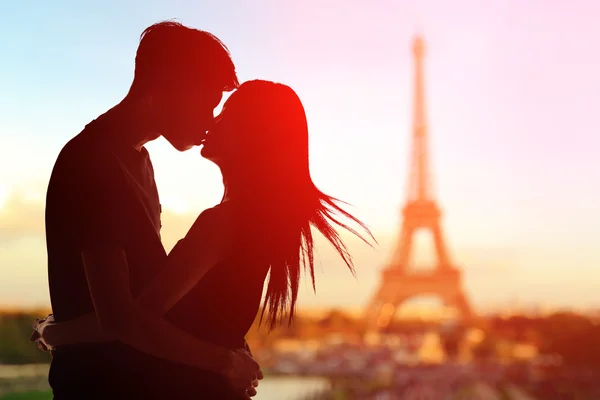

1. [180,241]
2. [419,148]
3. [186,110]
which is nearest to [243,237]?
[180,241]

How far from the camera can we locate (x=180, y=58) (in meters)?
0.84

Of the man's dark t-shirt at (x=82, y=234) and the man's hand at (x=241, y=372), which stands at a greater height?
the man's dark t-shirt at (x=82, y=234)

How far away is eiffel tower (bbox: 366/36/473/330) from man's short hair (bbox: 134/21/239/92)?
10.5 m

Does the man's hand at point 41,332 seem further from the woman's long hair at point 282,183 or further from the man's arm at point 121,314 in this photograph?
the woman's long hair at point 282,183

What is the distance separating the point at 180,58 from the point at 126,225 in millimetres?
213

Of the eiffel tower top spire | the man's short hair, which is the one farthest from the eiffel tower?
the man's short hair

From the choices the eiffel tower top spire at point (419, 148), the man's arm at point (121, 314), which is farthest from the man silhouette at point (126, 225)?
the eiffel tower top spire at point (419, 148)

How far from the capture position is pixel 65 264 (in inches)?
30.9

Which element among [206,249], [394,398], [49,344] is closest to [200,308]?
[206,249]

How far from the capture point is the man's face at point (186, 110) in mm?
845

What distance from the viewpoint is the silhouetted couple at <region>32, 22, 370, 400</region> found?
74cm

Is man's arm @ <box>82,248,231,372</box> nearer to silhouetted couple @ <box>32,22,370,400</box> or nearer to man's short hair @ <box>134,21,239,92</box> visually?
silhouetted couple @ <box>32,22,370,400</box>

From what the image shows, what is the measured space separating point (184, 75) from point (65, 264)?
25 cm

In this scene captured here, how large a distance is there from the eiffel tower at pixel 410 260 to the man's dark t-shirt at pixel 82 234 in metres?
10.7
